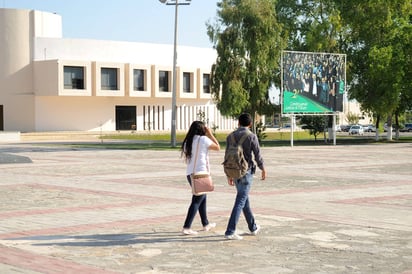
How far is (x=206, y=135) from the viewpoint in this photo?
32.1 feet

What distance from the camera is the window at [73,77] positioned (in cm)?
7400

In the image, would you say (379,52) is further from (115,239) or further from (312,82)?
(115,239)

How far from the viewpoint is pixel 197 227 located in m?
10.4

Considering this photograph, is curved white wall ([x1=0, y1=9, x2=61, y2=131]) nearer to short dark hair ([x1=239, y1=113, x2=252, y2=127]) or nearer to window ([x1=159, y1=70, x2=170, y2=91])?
window ([x1=159, y1=70, x2=170, y2=91])

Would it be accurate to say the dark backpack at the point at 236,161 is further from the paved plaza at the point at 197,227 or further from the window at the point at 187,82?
the window at the point at 187,82

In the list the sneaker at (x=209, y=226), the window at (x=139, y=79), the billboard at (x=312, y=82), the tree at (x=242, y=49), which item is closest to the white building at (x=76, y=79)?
the window at (x=139, y=79)

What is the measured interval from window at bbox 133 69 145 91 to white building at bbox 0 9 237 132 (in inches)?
4.4

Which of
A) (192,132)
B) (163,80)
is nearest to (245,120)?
(192,132)

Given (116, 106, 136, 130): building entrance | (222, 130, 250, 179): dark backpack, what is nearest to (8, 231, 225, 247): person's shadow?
(222, 130, 250, 179): dark backpack

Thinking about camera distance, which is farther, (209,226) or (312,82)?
(312,82)

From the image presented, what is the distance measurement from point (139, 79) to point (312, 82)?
3730 centimetres

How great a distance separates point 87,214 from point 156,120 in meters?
72.1

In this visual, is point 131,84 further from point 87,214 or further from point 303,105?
point 87,214

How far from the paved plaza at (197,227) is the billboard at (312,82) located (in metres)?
24.4
